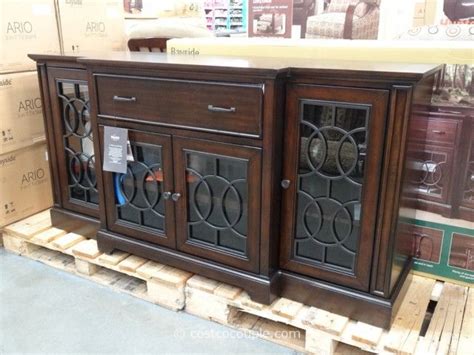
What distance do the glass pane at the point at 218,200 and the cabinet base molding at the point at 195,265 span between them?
84 mm

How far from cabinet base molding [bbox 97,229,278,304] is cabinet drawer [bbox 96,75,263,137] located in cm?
50

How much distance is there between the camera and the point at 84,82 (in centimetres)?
179

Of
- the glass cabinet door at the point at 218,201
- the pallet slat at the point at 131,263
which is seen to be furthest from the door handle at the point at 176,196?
the pallet slat at the point at 131,263

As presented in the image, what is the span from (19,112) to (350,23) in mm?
1859

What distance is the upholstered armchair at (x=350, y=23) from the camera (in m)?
2.56

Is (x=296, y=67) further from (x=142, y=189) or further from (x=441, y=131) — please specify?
(x=142, y=189)

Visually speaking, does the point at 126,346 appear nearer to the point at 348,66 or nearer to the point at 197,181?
the point at 197,181

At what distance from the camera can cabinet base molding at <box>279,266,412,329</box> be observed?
1394mm

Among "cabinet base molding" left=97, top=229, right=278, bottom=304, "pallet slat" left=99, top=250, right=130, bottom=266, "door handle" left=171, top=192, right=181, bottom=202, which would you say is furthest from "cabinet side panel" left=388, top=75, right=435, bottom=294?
"pallet slat" left=99, top=250, right=130, bottom=266

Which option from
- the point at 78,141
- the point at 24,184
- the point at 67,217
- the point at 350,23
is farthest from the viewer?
the point at 350,23

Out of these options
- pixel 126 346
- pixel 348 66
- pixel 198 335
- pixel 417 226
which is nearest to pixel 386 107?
pixel 348 66

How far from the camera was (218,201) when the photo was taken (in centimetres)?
157

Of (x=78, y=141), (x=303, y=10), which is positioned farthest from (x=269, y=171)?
(x=303, y=10)

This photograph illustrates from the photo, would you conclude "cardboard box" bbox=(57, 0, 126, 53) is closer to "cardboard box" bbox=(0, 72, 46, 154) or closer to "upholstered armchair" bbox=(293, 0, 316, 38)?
"cardboard box" bbox=(0, 72, 46, 154)
